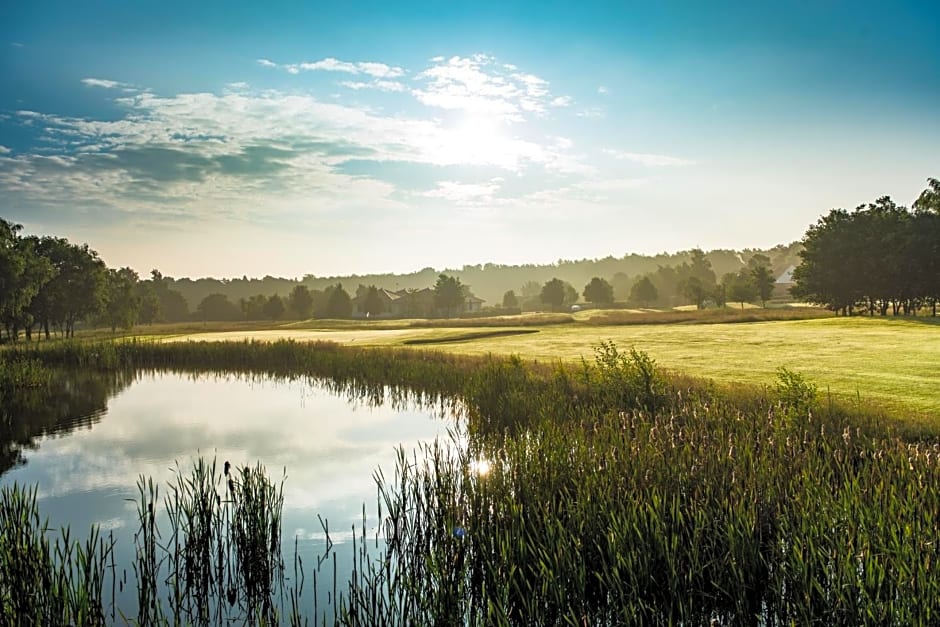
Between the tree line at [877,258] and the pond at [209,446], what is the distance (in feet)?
159

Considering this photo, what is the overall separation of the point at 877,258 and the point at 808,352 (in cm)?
3692

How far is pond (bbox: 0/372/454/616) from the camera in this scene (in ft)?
30.5

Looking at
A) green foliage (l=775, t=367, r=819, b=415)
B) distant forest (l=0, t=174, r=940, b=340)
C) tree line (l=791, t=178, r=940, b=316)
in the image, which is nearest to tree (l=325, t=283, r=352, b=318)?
distant forest (l=0, t=174, r=940, b=340)

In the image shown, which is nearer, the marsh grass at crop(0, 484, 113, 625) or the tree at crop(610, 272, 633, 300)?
the marsh grass at crop(0, 484, 113, 625)

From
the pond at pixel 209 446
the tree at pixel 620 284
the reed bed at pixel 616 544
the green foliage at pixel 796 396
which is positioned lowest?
the pond at pixel 209 446

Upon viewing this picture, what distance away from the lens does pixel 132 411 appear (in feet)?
65.7

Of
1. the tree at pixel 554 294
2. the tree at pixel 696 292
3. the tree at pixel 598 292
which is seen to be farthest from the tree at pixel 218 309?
the tree at pixel 696 292

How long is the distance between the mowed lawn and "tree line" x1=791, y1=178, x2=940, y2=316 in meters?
15.7

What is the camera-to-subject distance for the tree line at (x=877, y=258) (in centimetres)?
5044

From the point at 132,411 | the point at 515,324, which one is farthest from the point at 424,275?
the point at 132,411

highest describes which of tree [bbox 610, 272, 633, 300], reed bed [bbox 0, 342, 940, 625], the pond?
tree [bbox 610, 272, 633, 300]

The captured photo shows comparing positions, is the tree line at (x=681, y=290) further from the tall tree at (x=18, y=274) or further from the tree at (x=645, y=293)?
the tall tree at (x=18, y=274)

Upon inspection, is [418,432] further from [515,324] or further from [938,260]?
[938,260]

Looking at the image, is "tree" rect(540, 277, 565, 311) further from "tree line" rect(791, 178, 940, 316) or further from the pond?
the pond
